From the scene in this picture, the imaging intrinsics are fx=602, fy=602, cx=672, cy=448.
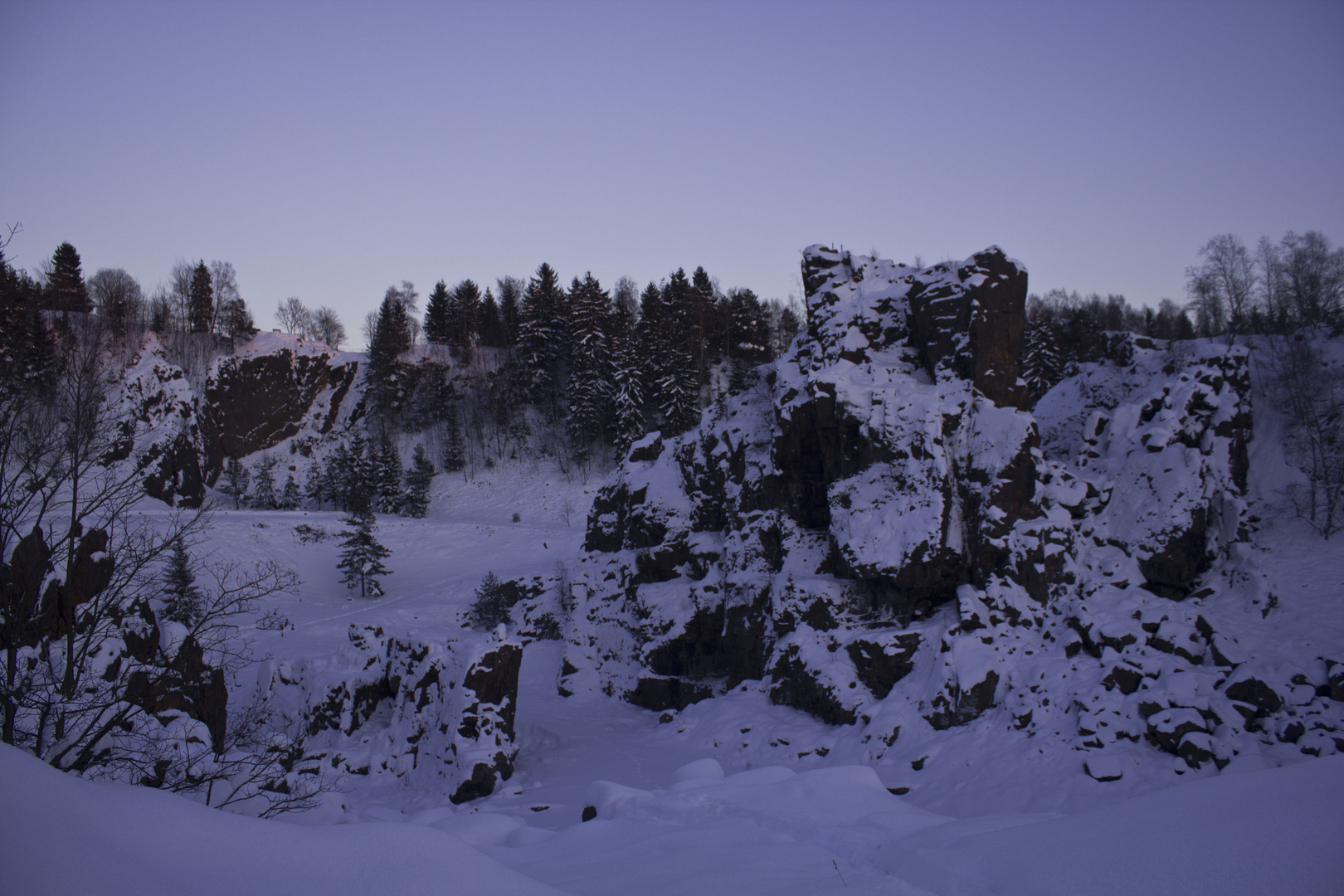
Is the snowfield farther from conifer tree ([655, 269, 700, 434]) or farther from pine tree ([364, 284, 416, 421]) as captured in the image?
pine tree ([364, 284, 416, 421])

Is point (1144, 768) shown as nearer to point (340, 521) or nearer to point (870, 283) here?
point (870, 283)

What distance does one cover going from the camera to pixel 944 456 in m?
19.4

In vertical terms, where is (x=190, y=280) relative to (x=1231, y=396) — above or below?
above

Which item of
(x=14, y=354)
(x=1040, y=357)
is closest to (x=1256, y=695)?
(x=14, y=354)

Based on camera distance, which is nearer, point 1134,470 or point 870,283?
point 1134,470

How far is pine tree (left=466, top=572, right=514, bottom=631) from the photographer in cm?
2975

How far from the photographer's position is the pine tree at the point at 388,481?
147 ft

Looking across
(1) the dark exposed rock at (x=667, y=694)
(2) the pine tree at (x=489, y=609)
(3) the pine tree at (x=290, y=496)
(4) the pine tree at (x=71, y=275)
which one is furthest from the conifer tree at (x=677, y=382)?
(4) the pine tree at (x=71, y=275)

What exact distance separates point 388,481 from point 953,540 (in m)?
39.9

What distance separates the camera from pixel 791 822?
719 cm

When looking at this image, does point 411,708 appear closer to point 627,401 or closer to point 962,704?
point 962,704

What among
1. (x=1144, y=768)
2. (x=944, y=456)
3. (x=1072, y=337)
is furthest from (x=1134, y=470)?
(x=1072, y=337)

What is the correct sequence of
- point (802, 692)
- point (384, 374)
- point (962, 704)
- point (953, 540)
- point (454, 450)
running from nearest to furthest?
point (962, 704), point (802, 692), point (953, 540), point (454, 450), point (384, 374)

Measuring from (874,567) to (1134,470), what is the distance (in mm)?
8986
